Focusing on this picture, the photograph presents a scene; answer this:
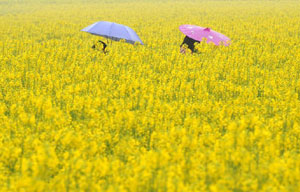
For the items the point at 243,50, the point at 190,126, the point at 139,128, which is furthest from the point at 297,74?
the point at 139,128

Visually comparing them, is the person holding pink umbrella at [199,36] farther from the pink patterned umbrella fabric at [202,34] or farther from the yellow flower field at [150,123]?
the yellow flower field at [150,123]

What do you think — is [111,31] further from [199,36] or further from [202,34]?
[202,34]

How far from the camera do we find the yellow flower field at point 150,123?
4207mm

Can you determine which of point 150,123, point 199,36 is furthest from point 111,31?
point 150,123

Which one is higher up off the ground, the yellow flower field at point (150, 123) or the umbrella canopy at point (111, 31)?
the umbrella canopy at point (111, 31)

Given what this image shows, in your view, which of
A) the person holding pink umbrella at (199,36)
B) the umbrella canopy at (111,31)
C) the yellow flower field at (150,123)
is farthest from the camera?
the person holding pink umbrella at (199,36)

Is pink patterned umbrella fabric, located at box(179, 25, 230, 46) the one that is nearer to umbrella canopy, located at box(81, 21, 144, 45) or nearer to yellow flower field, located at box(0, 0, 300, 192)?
yellow flower field, located at box(0, 0, 300, 192)

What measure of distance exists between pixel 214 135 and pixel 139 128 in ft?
4.16

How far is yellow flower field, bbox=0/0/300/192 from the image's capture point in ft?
13.8

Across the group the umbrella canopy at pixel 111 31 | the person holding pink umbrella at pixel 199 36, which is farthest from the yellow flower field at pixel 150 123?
the umbrella canopy at pixel 111 31

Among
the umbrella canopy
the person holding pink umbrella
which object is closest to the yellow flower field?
the person holding pink umbrella

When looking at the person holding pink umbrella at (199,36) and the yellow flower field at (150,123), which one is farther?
the person holding pink umbrella at (199,36)

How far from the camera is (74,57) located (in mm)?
11258

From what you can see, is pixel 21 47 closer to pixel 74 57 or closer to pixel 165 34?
pixel 74 57
